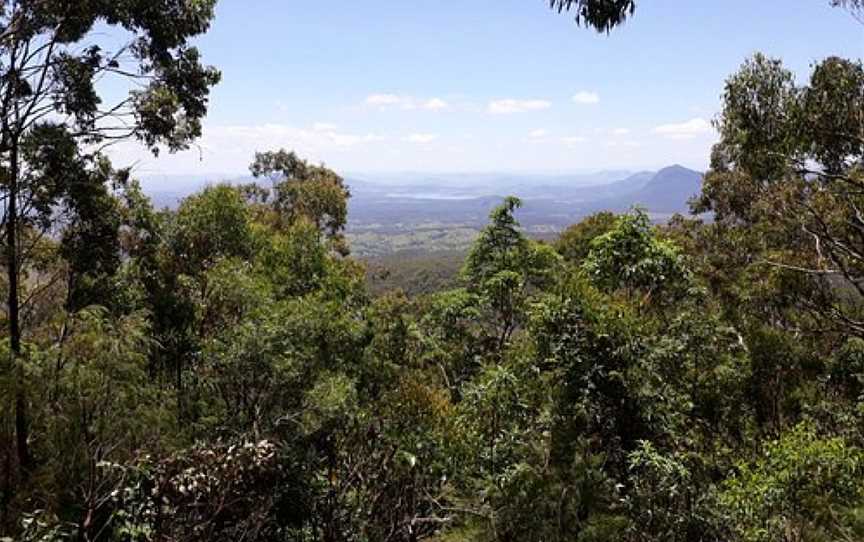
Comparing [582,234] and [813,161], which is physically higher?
[813,161]

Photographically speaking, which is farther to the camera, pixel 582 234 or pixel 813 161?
pixel 582 234

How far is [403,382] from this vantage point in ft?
37.8

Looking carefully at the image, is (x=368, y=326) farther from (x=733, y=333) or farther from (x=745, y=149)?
(x=745, y=149)

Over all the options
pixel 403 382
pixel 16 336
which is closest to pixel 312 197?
pixel 403 382

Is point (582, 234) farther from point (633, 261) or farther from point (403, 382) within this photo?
point (403, 382)

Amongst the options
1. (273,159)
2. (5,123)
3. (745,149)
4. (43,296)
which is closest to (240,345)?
(5,123)

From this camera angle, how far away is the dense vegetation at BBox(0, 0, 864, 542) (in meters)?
7.34

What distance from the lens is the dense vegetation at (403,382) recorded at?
7340mm

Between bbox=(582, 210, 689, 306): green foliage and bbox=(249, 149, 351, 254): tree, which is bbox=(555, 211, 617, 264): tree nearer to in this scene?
bbox=(249, 149, 351, 254): tree

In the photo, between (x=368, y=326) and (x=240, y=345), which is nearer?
(x=240, y=345)

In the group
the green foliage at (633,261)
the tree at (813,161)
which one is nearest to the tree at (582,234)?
the tree at (813,161)

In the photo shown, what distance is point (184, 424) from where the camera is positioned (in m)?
10.0

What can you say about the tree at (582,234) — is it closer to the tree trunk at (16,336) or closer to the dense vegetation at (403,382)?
the dense vegetation at (403,382)

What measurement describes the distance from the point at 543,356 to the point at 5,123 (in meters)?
7.97
